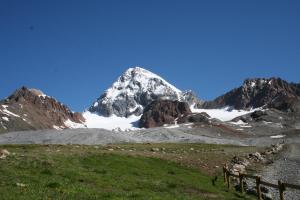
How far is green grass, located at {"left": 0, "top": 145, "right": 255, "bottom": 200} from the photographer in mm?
30516

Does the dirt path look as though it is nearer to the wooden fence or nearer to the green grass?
the wooden fence

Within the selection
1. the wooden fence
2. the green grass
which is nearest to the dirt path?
the wooden fence

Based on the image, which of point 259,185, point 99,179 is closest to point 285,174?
point 259,185

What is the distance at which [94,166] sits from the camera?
47.8m

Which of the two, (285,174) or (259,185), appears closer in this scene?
(259,185)

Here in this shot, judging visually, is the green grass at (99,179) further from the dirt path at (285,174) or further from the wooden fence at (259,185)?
the dirt path at (285,174)

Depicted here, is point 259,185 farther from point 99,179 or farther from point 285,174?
point 285,174

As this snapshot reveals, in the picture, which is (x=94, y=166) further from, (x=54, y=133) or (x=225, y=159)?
(x=54, y=133)

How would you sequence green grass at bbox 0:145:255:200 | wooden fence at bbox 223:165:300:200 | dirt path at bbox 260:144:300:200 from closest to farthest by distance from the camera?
green grass at bbox 0:145:255:200 → wooden fence at bbox 223:165:300:200 → dirt path at bbox 260:144:300:200

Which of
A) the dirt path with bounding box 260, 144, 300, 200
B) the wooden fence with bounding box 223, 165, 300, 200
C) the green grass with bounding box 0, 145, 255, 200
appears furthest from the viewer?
the dirt path with bounding box 260, 144, 300, 200

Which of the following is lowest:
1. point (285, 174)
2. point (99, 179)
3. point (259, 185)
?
point (259, 185)

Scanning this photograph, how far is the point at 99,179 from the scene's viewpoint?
3850 cm

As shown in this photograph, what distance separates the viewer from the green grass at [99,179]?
30516 millimetres

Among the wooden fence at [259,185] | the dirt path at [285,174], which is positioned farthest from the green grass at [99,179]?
the dirt path at [285,174]
